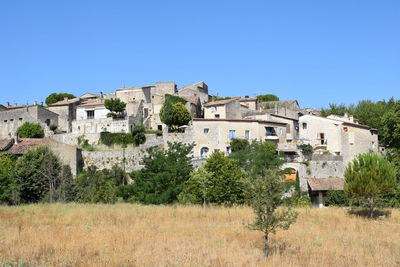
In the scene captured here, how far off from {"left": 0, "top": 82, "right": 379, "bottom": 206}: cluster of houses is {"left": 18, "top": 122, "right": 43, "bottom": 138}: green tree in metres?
1.31

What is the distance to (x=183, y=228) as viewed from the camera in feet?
67.4

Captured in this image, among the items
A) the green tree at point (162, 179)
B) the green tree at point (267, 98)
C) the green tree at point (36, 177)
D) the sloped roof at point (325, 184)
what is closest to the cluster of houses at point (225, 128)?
the sloped roof at point (325, 184)

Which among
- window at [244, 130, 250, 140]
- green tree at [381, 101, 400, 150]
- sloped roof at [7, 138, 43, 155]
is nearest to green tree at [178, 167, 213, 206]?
window at [244, 130, 250, 140]

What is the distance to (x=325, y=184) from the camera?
39812 millimetres

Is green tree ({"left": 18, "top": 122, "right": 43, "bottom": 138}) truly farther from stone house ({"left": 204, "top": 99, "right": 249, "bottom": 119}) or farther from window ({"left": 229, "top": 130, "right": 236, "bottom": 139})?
window ({"left": 229, "top": 130, "right": 236, "bottom": 139})

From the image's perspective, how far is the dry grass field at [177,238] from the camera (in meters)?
14.6

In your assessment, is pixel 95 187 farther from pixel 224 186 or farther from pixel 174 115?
pixel 174 115

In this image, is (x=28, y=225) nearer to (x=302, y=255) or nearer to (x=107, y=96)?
(x=302, y=255)

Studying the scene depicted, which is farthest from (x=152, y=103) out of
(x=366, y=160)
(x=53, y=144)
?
(x=366, y=160)

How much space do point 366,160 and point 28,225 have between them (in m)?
19.3

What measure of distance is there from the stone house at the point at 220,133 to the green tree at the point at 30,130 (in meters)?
21.3

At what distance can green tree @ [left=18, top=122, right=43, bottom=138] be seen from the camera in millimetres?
56162

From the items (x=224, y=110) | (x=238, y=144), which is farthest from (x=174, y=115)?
(x=238, y=144)

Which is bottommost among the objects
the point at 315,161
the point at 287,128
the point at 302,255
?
the point at 302,255
